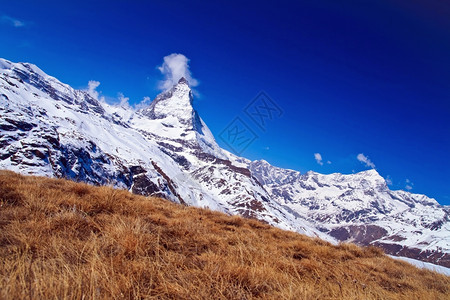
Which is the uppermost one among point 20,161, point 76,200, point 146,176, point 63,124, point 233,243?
point 63,124

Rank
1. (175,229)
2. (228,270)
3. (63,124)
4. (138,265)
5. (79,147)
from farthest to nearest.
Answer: (63,124), (79,147), (175,229), (228,270), (138,265)

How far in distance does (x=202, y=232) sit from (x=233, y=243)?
77 cm

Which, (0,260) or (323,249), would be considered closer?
(0,260)

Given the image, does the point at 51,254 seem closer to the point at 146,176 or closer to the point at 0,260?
the point at 0,260

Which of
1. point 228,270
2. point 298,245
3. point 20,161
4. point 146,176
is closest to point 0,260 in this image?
point 228,270

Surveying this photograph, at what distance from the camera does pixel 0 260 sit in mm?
2523

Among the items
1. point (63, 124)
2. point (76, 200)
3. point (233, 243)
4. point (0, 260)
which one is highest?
point (63, 124)

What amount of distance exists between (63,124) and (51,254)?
211m

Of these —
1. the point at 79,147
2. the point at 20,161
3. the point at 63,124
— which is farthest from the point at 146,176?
the point at 20,161

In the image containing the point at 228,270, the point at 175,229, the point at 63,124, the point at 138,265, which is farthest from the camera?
the point at 63,124

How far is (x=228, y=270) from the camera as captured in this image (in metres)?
3.16

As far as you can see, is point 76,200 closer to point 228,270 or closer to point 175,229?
point 175,229

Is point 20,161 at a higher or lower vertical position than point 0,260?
higher

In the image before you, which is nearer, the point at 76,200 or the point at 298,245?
the point at 76,200
